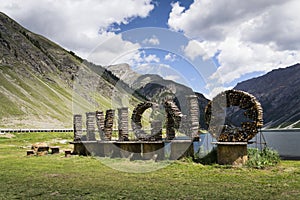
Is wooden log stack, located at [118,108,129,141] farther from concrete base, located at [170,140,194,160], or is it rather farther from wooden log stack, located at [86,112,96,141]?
concrete base, located at [170,140,194,160]

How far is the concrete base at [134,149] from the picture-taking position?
25250 mm

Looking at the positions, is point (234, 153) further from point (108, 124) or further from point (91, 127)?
point (91, 127)

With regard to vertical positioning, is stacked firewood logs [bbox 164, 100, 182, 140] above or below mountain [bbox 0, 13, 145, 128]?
below

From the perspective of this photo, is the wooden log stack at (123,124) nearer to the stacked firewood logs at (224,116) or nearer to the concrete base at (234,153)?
the stacked firewood logs at (224,116)

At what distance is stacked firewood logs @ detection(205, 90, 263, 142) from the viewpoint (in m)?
23.5

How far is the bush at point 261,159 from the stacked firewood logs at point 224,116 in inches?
46.2

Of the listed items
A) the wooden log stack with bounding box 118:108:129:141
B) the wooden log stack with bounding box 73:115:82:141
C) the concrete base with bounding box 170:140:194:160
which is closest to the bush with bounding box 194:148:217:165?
the concrete base with bounding box 170:140:194:160

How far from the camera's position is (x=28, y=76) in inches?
6245

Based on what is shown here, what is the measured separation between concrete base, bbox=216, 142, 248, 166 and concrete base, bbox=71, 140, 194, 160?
298cm

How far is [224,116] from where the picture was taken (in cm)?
2638

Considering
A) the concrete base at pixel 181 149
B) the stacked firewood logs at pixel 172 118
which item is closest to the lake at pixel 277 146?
the concrete base at pixel 181 149

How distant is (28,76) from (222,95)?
147626 mm

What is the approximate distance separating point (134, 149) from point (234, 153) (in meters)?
9.07

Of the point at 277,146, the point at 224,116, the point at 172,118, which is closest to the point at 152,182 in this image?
the point at 172,118
